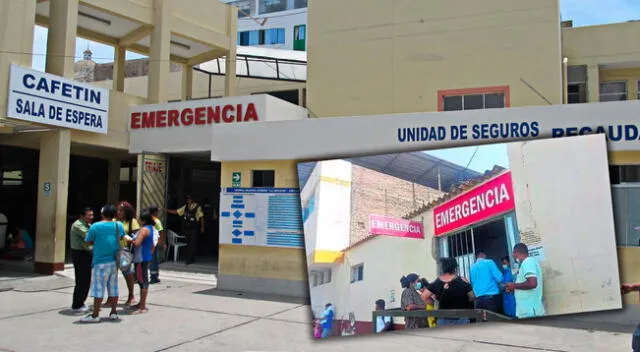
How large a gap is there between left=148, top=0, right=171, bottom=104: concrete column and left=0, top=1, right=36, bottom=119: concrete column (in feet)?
10.7

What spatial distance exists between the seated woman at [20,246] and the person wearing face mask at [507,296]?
42.2 ft

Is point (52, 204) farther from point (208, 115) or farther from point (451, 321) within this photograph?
point (451, 321)

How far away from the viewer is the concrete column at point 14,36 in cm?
1019

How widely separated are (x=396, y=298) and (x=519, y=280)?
762 mm

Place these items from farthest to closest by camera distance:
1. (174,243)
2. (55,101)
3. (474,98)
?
1. (174,243)
2. (474,98)
3. (55,101)

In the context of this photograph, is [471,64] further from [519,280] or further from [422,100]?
[519,280]

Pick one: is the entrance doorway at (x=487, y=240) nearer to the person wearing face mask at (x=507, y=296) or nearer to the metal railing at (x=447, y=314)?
the person wearing face mask at (x=507, y=296)

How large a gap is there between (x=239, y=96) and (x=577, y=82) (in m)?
9.36

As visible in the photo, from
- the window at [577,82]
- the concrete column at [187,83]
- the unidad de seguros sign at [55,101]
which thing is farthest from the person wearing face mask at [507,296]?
the concrete column at [187,83]

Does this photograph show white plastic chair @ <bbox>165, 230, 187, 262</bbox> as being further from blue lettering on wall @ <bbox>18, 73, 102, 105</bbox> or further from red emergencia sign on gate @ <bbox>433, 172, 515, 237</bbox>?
red emergencia sign on gate @ <bbox>433, 172, 515, 237</bbox>

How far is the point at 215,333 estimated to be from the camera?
6.52 m

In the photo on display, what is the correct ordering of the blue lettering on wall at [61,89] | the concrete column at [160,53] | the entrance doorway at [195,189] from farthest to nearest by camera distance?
the entrance doorway at [195,189], the concrete column at [160,53], the blue lettering on wall at [61,89]

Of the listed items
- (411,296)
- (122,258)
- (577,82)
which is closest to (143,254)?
(122,258)

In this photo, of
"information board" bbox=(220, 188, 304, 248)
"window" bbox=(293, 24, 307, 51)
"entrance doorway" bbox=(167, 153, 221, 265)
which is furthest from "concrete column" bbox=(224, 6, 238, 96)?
"window" bbox=(293, 24, 307, 51)
